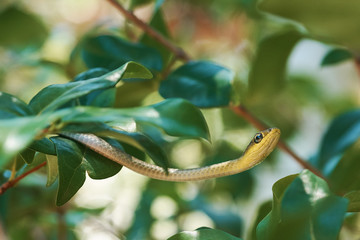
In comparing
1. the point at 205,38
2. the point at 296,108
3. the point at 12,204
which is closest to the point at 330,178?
the point at 12,204

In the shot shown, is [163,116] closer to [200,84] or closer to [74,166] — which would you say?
[74,166]

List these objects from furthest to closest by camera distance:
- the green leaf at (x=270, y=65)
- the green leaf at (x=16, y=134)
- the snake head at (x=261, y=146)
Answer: the green leaf at (x=270, y=65)
the snake head at (x=261, y=146)
the green leaf at (x=16, y=134)

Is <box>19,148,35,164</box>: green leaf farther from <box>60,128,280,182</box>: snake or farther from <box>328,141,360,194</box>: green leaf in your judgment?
<box>328,141,360,194</box>: green leaf

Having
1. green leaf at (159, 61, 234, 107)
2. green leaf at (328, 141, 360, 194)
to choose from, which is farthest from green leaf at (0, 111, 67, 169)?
green leaf at (328, 141, 360, 194)

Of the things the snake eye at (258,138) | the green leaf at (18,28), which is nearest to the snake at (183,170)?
the snake eye at (258,138)

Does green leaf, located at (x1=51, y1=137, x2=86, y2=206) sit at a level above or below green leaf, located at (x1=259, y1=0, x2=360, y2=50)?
below

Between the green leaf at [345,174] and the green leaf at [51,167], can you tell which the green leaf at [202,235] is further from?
the green leaf at [345,174]

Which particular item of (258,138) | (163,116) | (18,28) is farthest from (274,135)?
(18,28)

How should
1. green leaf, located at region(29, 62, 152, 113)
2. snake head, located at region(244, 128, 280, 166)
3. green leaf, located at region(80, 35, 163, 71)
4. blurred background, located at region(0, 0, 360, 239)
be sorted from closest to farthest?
green leaf, located at region(29, 62, 152, 113) < snake head, located at region(244, 128, 280, 166) < green leaf, located at region(80, 35, 163, 71) < blurred background, located at region(0, 0, 360, 239)
